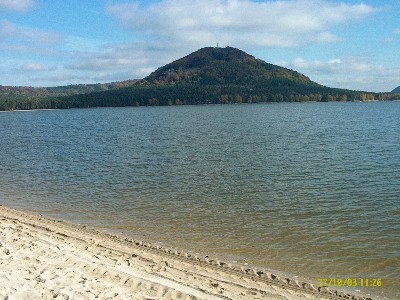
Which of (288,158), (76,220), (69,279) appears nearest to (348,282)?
(69,279)

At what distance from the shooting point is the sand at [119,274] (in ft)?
34.0

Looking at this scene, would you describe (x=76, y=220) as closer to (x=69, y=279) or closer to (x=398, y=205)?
(x=69, y=279)

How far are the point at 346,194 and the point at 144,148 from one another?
29.0 m

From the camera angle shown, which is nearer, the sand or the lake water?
the sand

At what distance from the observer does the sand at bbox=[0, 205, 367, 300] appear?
1036 centimetres

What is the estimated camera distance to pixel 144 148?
47.0 metres
